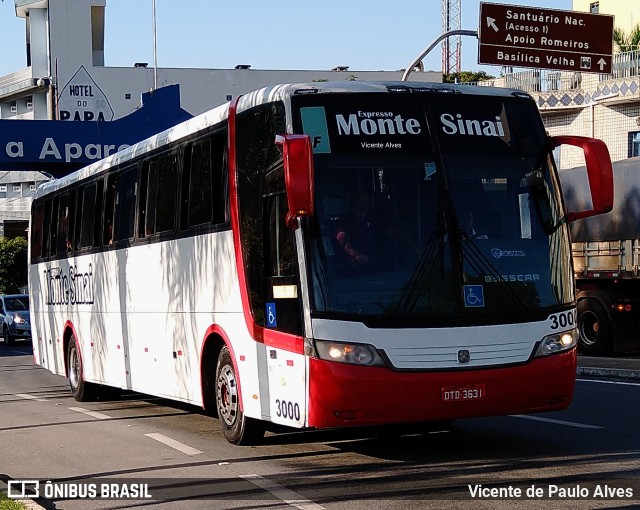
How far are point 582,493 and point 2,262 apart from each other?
62405 mm

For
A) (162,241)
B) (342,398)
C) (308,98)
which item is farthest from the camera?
(162,241)

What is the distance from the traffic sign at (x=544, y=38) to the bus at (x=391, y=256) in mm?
16844

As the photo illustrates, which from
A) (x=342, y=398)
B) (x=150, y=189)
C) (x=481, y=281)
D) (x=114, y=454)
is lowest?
(x=114, y=454)

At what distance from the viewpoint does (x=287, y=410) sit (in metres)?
10.1

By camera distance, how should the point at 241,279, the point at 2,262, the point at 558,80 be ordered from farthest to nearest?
the point at 2,262, the point at 558,80, the point at 241,279

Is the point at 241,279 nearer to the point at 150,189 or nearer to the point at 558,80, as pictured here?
the point at 150,189

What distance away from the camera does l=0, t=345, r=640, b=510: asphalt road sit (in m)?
8.43

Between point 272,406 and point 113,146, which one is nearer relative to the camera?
point 272,406

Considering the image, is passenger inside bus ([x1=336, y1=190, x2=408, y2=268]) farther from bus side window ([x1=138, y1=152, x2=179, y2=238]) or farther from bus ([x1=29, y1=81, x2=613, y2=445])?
bus side window ([x1=138, y1=152, x2=179, y2=238])

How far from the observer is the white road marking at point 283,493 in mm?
8247

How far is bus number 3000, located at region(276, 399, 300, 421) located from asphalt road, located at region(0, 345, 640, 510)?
0.42 m

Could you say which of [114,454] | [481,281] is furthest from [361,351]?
[114,454]

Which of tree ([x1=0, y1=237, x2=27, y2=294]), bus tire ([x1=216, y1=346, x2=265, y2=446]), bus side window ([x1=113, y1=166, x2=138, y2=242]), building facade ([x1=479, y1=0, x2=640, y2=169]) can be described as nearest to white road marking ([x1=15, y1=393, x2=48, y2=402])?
bus side window ([x1=113, y1=166, x2=138, y2=242])

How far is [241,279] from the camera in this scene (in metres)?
10.9
